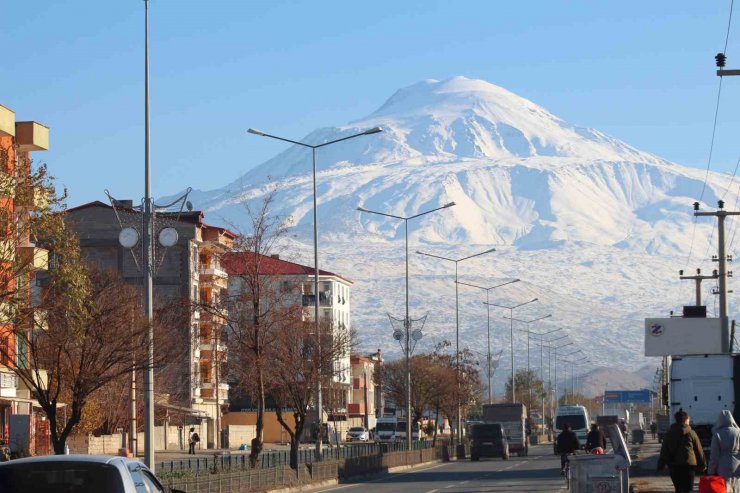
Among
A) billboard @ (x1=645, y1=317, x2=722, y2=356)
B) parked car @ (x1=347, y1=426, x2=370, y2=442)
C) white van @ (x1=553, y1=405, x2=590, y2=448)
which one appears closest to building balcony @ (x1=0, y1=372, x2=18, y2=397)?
billboard @ (x1=645, y1=317, x2=722, y2=356)

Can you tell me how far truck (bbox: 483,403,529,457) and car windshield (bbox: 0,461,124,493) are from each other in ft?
226

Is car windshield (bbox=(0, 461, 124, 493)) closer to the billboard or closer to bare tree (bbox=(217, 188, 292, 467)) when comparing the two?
bare tree (bbox=(217, 188, 292, 467))

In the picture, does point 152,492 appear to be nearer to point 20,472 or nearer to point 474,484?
point 20,472

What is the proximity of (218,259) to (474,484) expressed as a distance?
38.0 ft

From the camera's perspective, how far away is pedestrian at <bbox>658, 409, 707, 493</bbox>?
2572 cm

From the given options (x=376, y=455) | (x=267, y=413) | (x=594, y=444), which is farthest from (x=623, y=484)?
(x=267, y=413)

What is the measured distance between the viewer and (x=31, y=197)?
2570 centimetres

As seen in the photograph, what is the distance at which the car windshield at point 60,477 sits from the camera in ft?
49.0

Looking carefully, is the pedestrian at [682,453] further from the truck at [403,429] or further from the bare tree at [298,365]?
the truck at [403,429]

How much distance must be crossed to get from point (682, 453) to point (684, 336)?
1667 inches

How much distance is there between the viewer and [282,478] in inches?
1560

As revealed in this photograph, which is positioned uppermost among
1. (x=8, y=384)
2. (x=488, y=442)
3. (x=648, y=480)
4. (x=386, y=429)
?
(x=8, y=384)

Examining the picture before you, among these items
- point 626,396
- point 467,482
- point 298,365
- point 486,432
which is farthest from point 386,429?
point 467,482

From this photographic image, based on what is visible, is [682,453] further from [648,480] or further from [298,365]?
[298,365]
